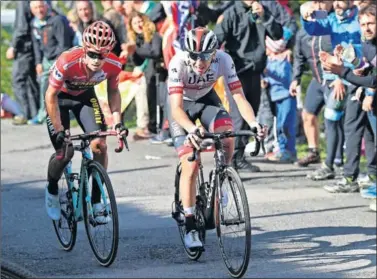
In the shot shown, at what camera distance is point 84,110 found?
7.41m

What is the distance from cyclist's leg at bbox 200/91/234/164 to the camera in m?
7.14

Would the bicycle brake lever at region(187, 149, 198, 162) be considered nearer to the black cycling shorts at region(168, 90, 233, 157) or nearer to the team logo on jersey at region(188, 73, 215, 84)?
the black cycling shorts at region(168, 90, 233, 157)

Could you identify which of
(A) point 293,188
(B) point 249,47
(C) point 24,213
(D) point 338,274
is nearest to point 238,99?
(B) point 249,47

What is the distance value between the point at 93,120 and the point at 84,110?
210 mm

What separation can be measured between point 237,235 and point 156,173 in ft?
28.6

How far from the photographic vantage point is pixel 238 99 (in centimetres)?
701

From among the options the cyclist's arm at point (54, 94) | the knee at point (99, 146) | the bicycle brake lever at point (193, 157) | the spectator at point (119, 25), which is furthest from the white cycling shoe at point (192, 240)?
the cyclist's arm at point (54, 94)

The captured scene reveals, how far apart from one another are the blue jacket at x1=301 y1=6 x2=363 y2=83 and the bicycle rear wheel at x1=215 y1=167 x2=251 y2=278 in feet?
3.71

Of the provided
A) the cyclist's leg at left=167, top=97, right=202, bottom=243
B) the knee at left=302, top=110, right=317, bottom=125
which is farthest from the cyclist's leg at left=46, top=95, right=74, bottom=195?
the knee at left=302, top=110, right=317, bottom=125

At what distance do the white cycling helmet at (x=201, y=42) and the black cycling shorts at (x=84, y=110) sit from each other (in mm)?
830

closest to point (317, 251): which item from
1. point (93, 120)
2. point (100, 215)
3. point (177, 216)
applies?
point (177, 216)

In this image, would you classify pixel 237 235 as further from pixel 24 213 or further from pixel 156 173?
pixel 156 173

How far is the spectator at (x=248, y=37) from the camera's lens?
6652 millimetres

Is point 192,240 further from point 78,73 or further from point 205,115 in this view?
point 78,73
